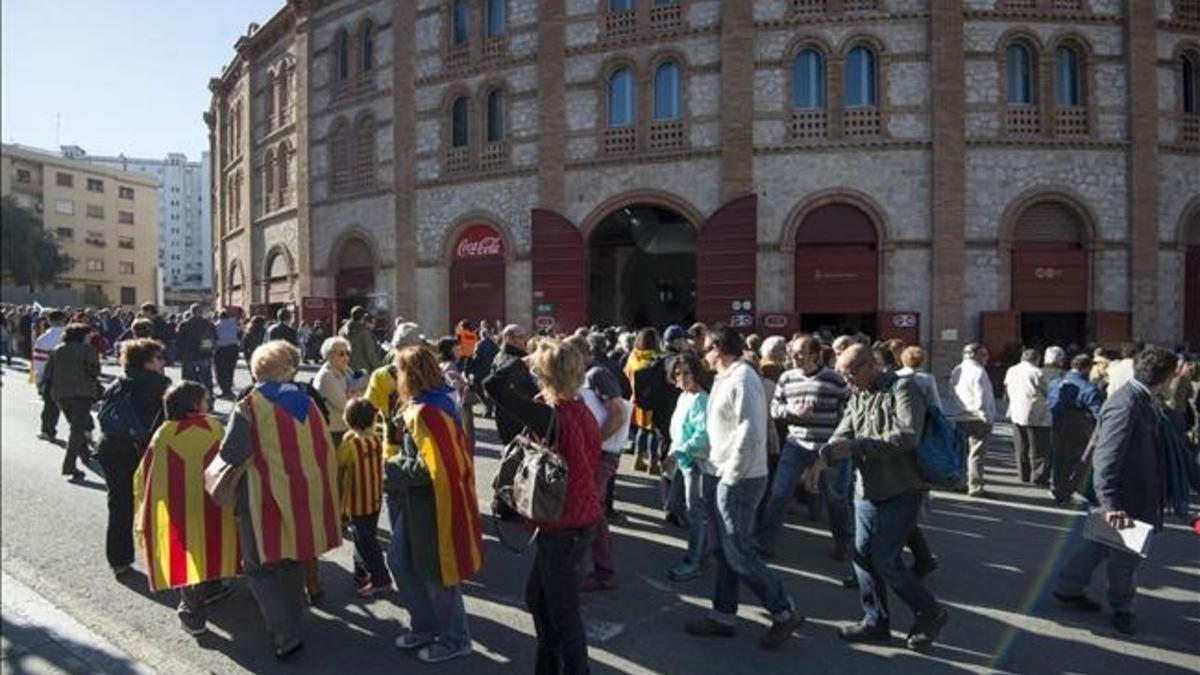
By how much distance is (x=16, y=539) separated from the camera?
21.7 ft

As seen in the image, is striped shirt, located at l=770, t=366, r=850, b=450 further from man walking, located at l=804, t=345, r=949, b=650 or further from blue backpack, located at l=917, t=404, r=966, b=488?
blue backpack, located at l=917, t=404, r=966, b=488

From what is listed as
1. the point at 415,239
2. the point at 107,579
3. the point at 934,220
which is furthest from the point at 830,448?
the point at 415,239

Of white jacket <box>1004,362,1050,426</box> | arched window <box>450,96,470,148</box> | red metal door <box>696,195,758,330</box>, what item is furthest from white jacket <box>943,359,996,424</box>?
arched window <box>450,96,470,148</box>

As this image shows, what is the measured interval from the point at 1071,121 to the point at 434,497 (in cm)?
1960

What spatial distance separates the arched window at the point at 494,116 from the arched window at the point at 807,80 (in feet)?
26.6

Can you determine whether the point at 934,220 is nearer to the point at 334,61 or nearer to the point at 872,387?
the point at 872,387

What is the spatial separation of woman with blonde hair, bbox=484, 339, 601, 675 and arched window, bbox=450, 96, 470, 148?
1953 centimetres

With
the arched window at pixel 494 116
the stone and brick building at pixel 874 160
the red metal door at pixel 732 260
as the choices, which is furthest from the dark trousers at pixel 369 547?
the arched window at pixel 494 116

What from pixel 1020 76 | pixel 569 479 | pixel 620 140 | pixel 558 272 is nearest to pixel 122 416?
pixel 569 479

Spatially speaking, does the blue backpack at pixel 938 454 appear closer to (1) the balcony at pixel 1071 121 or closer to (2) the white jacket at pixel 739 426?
(2) the white jacket at pixel 739 426

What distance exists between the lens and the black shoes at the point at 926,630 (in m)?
4.61

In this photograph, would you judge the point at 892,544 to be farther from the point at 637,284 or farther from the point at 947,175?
the point at 637,284

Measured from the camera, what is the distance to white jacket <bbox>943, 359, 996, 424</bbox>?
29.1ft

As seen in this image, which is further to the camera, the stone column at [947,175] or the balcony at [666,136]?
the balcony at [666,136]
